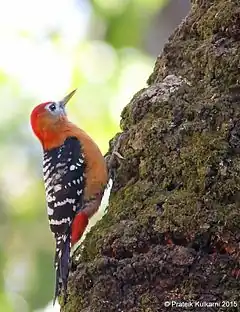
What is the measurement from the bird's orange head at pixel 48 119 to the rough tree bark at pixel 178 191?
39.8 inches

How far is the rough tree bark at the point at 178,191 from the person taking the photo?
7.70 ft

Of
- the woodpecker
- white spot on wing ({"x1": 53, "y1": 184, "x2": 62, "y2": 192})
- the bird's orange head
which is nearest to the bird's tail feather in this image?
the woodpecker

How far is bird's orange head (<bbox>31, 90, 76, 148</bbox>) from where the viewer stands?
4129mm

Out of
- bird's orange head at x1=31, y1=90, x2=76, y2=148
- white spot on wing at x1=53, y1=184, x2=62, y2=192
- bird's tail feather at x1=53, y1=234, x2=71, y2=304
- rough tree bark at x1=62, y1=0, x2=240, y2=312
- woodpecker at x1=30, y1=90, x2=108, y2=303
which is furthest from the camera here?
bird's orange head at x1=31, y1=90, x2=76, y2=148

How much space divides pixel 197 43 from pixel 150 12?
7.90 ft

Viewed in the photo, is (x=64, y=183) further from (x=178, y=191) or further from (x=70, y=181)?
(x=178, y=191)

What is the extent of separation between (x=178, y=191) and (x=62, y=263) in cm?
64

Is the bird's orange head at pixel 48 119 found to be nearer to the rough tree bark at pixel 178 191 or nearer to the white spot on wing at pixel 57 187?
the white spot on wing at pixel 57 187

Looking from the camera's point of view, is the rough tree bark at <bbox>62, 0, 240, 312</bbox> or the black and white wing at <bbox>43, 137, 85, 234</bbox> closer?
the rough tree bark at <bbox>62, 0, 240, 312</bbox>

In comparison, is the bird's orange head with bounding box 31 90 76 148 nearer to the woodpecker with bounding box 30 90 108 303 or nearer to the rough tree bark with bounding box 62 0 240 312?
the woodpecker with bounding box 30 90 108 303

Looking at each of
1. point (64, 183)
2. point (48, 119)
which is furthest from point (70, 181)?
point (48, 119)

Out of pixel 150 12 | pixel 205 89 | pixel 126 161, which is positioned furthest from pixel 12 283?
pixel 205 89

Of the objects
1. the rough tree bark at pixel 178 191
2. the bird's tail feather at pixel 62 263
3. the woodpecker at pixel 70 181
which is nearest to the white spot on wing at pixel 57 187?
the woodpecker at pixel 70 181

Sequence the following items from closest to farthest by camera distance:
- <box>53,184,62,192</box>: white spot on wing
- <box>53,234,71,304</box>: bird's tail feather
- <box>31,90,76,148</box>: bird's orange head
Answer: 1. <box>53,234,71,304</box>: bird's tail feather
2. <box>53,184,62,192</box>: white spot on wing
3. <box>31,90,76,148</box>: bird's orange head
